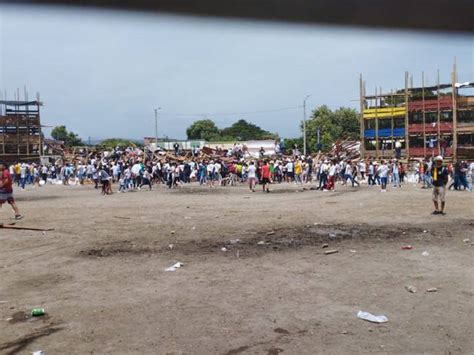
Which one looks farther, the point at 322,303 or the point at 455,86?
the point at 455,86

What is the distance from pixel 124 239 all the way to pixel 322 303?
5425mm

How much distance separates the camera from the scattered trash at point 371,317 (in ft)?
16.8

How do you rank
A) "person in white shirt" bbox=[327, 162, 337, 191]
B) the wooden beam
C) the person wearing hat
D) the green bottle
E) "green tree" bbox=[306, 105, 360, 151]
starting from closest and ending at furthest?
the wooden beam → the green bottle → the person wearing hat → "person in white shirt" bbox=[327, 162, 337, 191] → "green tree" bbox=[306, 105, 360, 151]

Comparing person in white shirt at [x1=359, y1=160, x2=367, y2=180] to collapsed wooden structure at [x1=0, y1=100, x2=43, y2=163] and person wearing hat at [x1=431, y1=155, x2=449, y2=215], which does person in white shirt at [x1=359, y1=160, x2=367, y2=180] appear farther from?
collapsed wooden structure at [x1=0, y1=100, x2=43, y2=163]

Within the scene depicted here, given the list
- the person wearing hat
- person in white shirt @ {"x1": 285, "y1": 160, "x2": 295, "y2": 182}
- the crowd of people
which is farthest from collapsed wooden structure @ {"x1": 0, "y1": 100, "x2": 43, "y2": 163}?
the person wearing hat

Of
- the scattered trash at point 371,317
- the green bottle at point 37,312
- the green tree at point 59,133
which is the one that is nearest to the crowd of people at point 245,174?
the green bottle at point 37,312

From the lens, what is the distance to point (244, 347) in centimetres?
455

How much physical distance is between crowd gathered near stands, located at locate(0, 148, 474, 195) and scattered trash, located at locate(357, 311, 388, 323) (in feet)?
54.3

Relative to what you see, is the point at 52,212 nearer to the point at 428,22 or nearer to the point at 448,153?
the point at 428,22

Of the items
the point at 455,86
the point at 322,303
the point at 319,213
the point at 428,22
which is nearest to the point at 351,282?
the point at 322,303

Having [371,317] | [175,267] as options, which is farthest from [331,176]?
[371,317]

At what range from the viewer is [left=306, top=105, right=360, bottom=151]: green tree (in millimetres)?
57750

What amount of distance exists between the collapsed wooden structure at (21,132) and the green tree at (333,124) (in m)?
29.6

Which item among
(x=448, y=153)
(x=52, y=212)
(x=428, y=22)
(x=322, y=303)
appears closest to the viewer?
(x=428, y=22)
